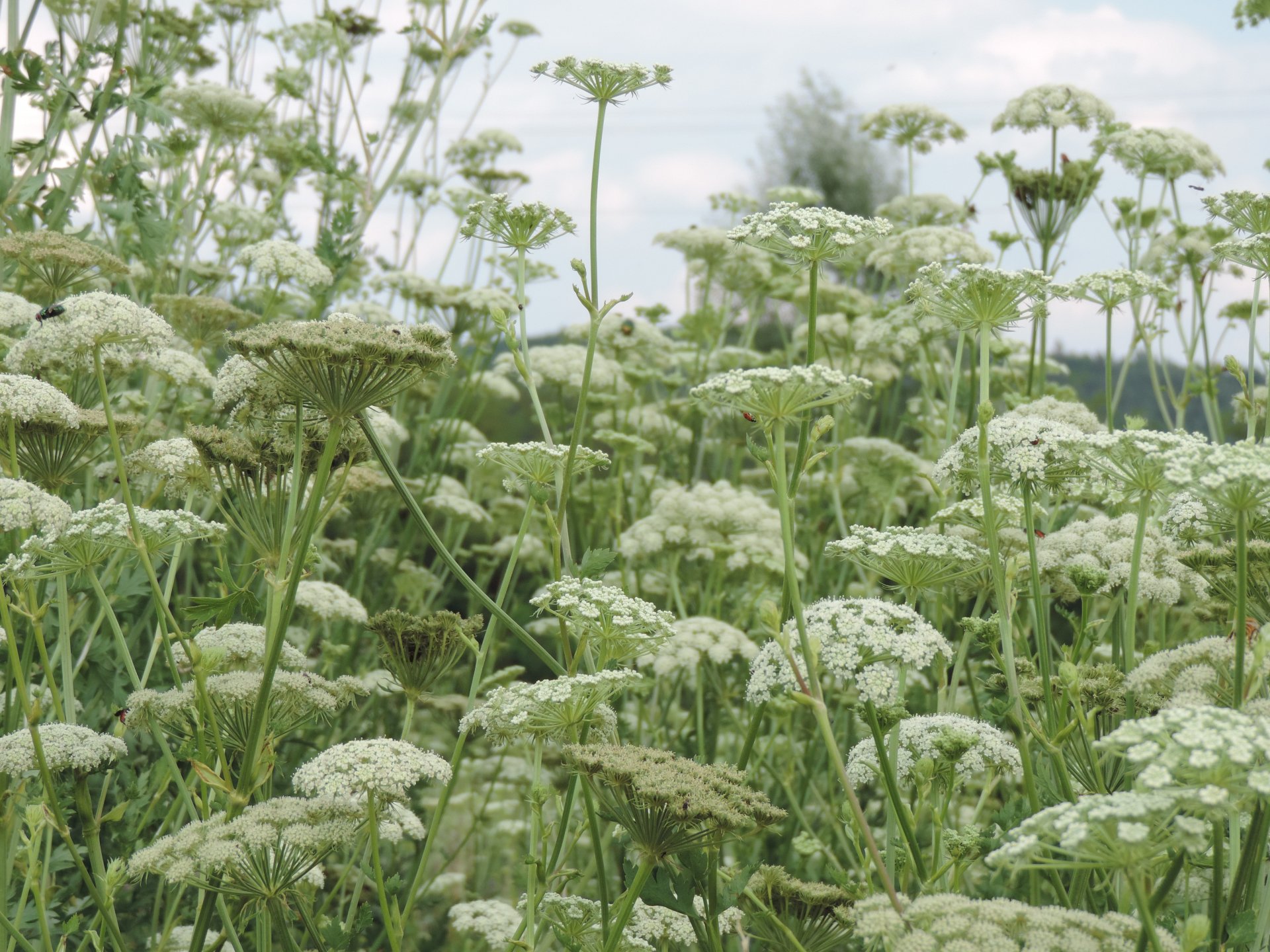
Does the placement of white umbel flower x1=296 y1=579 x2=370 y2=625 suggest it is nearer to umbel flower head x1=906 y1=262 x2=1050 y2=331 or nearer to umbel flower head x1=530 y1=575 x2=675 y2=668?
umbel flower head x1=530 y1=575 x2=675 y2=668

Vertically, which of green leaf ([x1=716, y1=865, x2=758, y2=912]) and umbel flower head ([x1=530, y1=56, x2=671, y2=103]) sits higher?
umbel flower head ([x1=530, y1=56, x2=671, y2=103])

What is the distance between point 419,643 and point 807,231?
1.81 metres

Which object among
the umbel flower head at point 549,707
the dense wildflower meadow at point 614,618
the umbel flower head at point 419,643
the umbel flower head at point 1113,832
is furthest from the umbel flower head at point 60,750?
the umbel flower head at point 1113,832

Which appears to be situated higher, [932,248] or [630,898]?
[932,248]

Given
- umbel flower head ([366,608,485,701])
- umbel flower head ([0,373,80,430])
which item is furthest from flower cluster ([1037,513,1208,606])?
umbel flower head ([0,373,80,430])

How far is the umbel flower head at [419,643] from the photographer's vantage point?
3.62 metres

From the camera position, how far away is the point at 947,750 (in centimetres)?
308

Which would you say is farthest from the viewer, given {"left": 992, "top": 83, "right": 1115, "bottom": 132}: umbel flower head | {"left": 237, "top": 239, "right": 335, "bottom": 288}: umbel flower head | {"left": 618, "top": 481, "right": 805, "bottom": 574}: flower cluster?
{"left": 992, "top": 83, "right": 1115, "bottom": 132}: umbel flower head

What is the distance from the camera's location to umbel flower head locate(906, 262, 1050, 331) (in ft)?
10.6

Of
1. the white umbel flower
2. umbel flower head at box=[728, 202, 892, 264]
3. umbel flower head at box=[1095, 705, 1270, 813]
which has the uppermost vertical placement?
umbel flower head at box=[728, 202, 892, 264]

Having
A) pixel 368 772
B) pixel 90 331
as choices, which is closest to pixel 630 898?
pixel 368 772

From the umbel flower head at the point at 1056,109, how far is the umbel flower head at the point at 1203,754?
540 cm

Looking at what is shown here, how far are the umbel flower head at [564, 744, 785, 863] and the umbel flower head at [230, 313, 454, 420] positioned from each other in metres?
1.07

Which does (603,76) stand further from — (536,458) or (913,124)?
(913,124)
